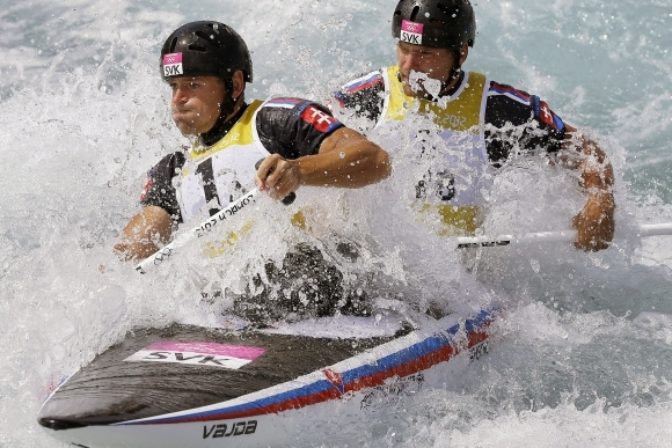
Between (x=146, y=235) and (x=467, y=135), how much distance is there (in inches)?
68.0

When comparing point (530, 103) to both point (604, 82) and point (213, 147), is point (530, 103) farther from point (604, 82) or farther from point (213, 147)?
point (604, 82)

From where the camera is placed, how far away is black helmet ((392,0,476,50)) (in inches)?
200

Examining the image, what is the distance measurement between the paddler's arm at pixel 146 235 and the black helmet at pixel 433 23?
5.08ft

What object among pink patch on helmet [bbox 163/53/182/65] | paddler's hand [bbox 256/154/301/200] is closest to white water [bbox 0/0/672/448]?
paddler's hand [bbox 256/154/301/200]

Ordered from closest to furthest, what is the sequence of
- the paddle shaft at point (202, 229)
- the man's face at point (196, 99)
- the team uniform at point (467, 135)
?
the paddle shaft at point (202, 229) < the man's face at point (196, 99) < the team uniform at point (467, 135)

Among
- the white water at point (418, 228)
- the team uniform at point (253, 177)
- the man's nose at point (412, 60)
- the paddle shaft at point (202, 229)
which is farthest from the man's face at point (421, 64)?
the paddle shaft at point (202, 229)

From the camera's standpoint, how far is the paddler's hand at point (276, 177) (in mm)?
3879

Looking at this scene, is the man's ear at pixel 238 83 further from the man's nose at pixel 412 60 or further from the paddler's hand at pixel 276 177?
the man's nose at pixel 412 60

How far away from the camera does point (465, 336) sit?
4.79 m

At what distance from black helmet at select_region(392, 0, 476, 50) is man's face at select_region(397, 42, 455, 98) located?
41 mm

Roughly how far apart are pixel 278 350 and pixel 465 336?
1054 millimetres

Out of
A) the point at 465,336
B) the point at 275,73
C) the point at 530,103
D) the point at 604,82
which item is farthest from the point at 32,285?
the point at 604,82

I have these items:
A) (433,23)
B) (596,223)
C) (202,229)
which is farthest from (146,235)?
(596,223)

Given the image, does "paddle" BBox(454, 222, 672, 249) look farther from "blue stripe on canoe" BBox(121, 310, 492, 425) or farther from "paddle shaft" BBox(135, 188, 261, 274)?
"paddle shaft" BBox(135, 188, 261, 274)
